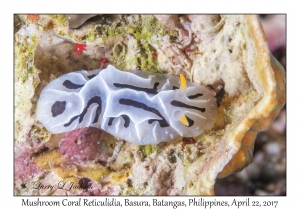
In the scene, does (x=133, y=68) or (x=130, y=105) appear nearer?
(x=130, y=105)

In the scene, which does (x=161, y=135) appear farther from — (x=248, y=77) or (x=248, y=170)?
(x=248, y=170)

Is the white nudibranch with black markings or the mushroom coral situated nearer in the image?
the mushroom coral

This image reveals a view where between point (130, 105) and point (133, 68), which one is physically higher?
point (133, 68)

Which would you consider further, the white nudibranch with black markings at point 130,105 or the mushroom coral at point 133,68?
the white nudibranch with black markings at point 130,105

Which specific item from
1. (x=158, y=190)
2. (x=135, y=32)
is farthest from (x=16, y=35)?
(x=158, y=190)
